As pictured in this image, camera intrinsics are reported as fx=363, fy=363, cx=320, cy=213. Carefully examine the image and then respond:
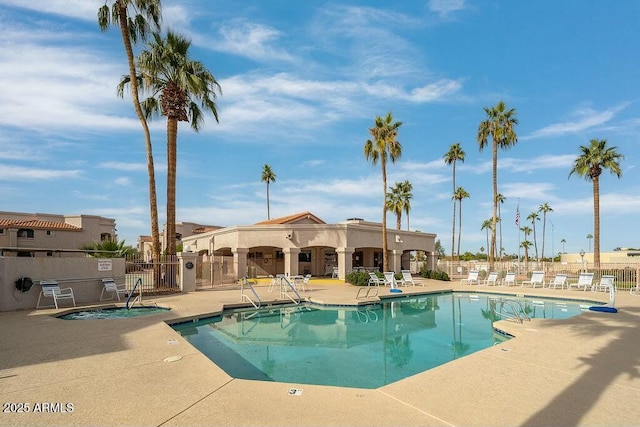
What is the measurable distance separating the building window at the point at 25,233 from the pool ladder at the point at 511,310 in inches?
1624

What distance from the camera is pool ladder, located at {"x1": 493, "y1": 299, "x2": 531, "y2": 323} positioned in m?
11.6

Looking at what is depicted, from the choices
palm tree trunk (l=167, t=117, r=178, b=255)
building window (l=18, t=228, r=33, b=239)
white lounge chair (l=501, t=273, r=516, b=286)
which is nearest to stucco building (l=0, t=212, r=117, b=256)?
building window (l=18, t=228, r=33, b=239)

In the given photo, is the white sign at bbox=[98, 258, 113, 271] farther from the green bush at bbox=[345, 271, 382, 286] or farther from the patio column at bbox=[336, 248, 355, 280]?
the patio column at bbox=[336, 248, 355, 280]

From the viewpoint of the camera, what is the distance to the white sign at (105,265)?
15977mm

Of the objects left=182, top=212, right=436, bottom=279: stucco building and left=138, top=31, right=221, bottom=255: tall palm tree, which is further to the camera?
left=182, top=212, right=436, bottom=279: stucco building

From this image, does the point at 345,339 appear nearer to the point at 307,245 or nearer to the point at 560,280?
the point at 307,245

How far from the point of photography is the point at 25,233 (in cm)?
3556

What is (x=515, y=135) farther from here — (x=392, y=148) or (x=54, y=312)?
(x=54, y=312)

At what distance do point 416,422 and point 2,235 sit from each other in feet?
140

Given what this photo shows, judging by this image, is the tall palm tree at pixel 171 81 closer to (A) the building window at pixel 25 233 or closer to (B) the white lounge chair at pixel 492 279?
(B) the white lounge chair at pixel 492 279

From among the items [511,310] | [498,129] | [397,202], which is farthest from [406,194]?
[511,310]

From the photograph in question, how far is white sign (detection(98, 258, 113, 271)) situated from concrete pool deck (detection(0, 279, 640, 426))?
25.5ft

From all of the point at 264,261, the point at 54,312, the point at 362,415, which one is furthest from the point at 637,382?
the point at 264,261

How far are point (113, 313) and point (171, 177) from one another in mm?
9063
